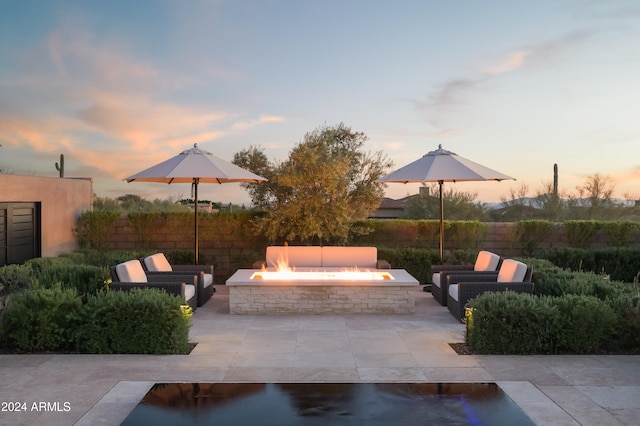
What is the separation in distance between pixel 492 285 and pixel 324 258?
381 cm

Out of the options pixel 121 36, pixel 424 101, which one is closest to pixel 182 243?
pixel 121 36

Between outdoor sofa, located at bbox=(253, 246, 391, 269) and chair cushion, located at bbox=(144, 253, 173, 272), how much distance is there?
189cm

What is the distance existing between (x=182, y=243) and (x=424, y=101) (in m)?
6.63

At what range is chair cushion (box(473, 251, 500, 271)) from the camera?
9438 mm

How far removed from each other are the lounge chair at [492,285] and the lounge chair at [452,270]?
0.43 metres

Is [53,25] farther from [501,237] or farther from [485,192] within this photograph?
[485,192]

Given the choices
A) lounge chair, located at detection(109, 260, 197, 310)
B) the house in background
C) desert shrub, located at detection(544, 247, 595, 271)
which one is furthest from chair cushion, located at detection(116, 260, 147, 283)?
desert shrub, located at detection(544, 247, 595, 271)

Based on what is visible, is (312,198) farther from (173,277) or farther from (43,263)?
(43,263)

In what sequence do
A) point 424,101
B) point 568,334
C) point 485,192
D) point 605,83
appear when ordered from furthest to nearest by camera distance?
point 485,192 → point 424,101 → point 605,83 → point 568,334

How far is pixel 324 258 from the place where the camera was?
1080 cm

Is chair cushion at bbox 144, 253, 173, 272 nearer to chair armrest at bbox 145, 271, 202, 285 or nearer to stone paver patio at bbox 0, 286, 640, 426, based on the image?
chair armrest at bbox 145, 271, 202, 285

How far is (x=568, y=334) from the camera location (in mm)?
6145

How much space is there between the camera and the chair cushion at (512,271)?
802cm

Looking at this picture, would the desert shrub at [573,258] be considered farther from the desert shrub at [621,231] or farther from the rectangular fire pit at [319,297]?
the rectangular fire pit at [319,297]
